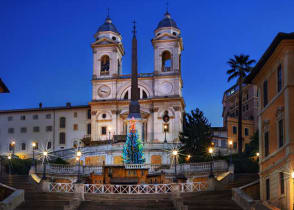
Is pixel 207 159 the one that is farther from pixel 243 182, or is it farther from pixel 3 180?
pixel 3 180

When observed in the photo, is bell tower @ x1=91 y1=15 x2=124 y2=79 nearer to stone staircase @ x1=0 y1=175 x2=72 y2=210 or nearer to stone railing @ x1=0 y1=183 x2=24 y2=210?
stone staircase @ x1=0 y1=175 x2=72 y2=210

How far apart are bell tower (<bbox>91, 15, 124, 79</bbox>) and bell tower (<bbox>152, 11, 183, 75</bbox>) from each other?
6.51 meters

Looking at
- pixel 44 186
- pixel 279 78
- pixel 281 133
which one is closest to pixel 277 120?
pixel 281 133

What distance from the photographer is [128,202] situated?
35.7 meters

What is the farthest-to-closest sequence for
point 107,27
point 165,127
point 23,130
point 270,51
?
point 23,130 < point 107,27 < point 165,127 < point 270,51

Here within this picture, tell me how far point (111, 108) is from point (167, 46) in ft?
42.1

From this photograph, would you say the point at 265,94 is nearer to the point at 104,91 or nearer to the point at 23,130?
the point at 104,91

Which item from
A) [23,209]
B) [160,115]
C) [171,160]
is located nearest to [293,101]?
[23,209]

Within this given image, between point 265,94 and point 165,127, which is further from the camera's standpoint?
point 165,127

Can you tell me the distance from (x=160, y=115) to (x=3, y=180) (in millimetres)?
45816

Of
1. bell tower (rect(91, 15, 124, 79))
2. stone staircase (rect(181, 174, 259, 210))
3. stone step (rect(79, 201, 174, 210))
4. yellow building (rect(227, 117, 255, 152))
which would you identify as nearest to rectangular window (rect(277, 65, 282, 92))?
stone staircase (rect(181, 174, 259, 210))

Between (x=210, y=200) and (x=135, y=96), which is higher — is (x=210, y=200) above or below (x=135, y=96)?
below

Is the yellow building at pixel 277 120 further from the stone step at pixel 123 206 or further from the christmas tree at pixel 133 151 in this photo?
the christmas tree at pixel 133 151

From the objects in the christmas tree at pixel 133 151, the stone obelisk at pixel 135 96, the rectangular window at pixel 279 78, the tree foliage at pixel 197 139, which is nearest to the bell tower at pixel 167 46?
the stone obelisk at pixel 135 96
